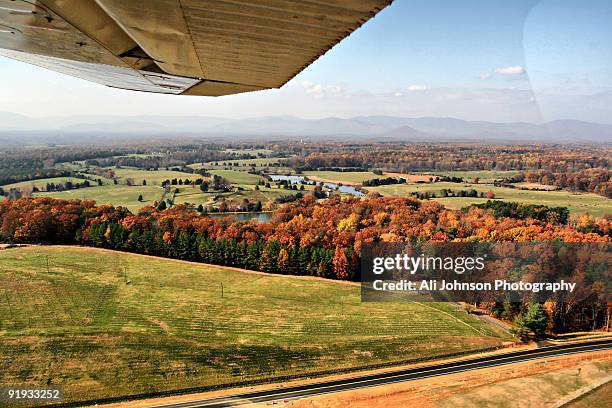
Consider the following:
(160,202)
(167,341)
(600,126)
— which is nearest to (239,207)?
(160,202)

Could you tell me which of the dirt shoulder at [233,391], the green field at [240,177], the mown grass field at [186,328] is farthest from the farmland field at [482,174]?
the dirt shoulder at [233,391]

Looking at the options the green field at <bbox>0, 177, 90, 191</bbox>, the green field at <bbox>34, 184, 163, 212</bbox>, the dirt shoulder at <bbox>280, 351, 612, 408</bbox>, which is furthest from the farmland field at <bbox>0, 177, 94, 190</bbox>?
the dirt shoulder at <bbox>280, 351, 612, 408</bbox>

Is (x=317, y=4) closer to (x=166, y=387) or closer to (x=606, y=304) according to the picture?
(x=166, y=387)

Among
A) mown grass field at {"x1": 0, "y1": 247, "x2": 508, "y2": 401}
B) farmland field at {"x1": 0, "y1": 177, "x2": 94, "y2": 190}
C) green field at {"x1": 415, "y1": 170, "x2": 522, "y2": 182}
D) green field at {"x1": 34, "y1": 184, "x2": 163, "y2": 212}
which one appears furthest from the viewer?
green field at {"x1": 415, "y1": 170, "x2": 522, "y2": 182}

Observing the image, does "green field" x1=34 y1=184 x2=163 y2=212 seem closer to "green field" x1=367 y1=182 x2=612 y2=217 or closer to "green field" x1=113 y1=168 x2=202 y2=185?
"green field" x1=113 y1=168 x2=202 y2=185

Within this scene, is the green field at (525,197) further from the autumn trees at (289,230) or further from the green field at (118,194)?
the green field at (118,194)

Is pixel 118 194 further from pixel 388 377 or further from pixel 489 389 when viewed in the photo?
pixel 489 389

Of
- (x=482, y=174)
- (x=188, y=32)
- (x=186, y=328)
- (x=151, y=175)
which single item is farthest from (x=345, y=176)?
(x=188, y=32)
